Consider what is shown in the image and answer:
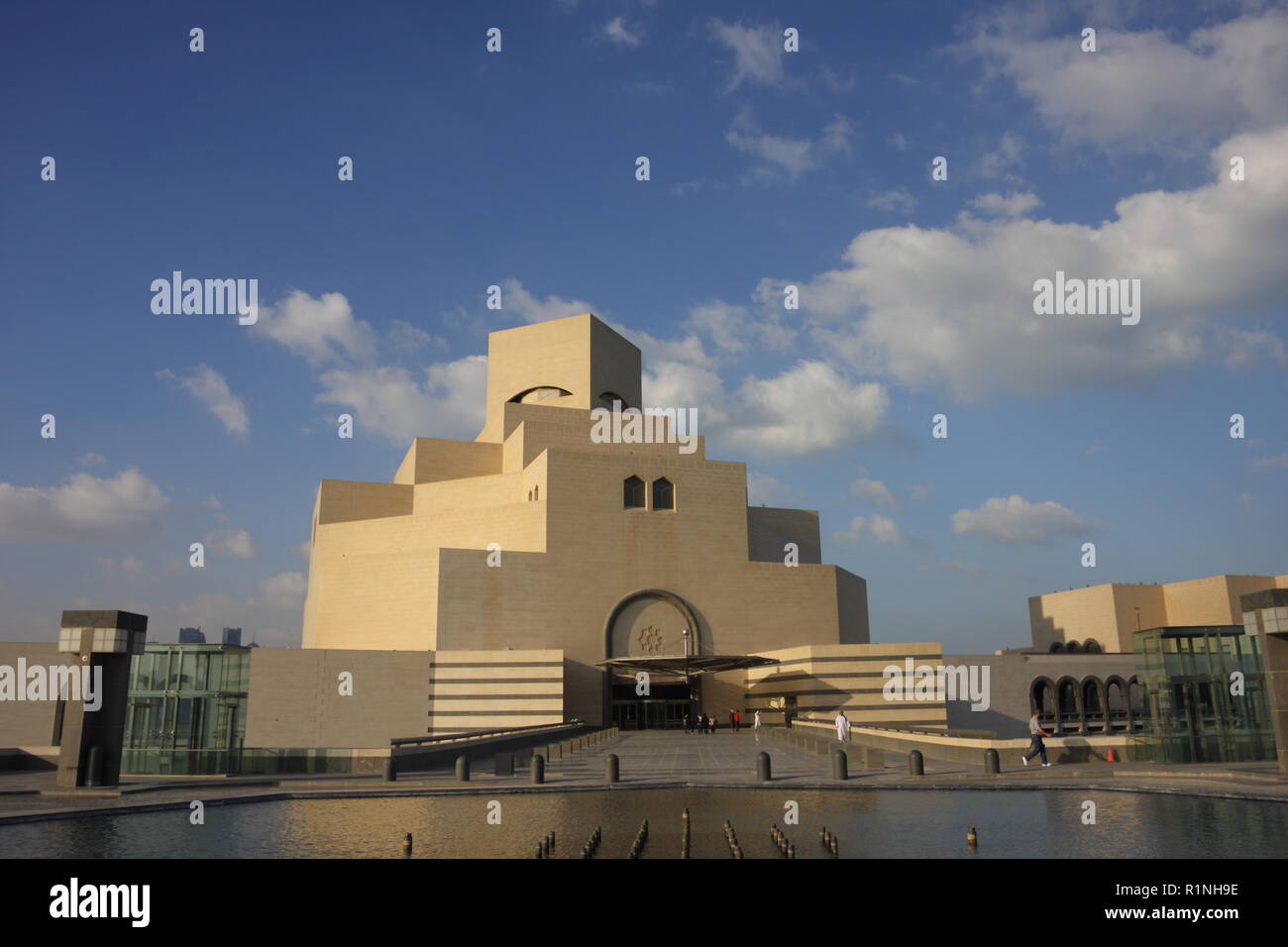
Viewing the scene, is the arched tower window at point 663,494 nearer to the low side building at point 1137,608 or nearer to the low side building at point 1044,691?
the low side building at point 1044,691

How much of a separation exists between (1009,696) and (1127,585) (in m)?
21.7

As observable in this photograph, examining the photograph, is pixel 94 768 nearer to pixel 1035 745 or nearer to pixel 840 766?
pixel 840 766

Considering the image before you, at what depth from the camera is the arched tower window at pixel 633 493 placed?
51.4 metres

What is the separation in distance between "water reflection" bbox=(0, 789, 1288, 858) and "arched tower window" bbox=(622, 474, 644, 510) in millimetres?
32438

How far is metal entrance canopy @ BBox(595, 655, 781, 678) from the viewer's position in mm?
44844

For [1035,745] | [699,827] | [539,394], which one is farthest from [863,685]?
[699,827]

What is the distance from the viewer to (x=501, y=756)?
22.7 meters

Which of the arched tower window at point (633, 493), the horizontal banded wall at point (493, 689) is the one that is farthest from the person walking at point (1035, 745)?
the arched tower window at point (633, 493)

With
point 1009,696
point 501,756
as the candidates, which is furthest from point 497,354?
point 501,756

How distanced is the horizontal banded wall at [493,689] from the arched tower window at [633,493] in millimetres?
10060

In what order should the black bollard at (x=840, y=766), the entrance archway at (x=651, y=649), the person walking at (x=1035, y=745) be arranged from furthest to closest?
the entrance archway at (x=651, y=649)
the person walking at (x=1035, y=745)
the black bollard at (x=840, y=766)

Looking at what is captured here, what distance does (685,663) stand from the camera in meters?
45.4

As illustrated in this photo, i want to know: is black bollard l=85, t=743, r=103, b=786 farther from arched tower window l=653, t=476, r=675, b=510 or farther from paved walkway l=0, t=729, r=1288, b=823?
arched tower window l=653, t=476, r=675, b=510

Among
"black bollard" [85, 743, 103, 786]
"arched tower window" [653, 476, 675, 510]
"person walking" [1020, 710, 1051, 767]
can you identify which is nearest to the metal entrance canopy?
"arched tower window" [653, 476, 675, 510]
